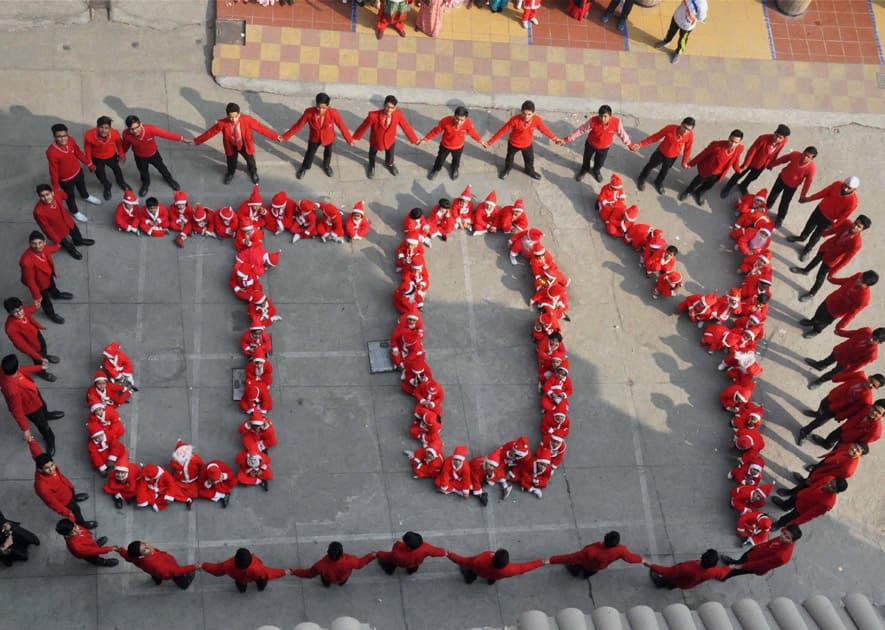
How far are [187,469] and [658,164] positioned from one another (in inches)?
317

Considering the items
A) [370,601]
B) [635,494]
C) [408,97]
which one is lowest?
[370,601]

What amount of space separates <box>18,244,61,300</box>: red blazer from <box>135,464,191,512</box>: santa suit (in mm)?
2589

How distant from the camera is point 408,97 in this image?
15.6 m

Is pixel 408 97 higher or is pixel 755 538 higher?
pixel 408 97

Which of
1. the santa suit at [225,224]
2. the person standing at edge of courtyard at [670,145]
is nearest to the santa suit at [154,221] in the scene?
the santa suit at [225,224]

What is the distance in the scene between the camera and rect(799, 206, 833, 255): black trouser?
46.4ft

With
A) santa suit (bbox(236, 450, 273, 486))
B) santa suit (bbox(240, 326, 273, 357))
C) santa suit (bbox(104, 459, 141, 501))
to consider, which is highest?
santa suit (bbox(240, 326, 273, 357))

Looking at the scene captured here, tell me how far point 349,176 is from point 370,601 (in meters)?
6.24

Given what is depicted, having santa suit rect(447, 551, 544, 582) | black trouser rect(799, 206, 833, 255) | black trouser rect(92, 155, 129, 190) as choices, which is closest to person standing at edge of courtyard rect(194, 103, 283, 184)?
black trouser rect(92, 155, 129, 190)

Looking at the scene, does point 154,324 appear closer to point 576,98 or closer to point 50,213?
point 50,213

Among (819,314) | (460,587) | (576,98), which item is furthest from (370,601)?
(576,98)

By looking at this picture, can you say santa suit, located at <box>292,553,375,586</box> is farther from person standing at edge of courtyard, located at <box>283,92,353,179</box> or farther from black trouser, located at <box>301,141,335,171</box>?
black trouser, located at <box>301,141,335,171</box>

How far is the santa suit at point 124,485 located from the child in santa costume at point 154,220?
3.42 metres

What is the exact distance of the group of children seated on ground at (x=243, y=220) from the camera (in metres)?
13.5
